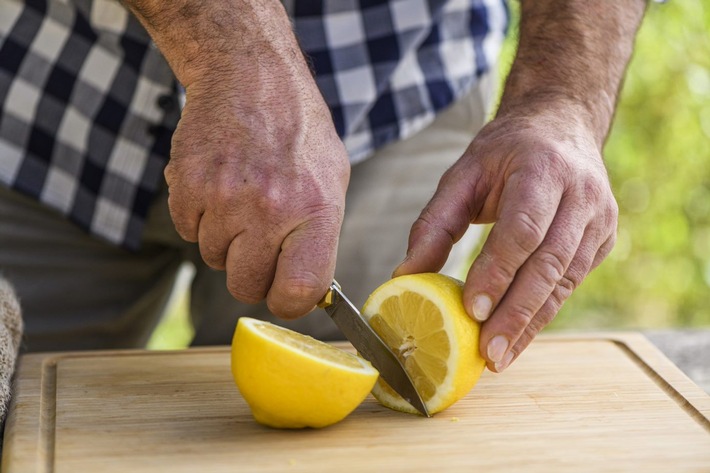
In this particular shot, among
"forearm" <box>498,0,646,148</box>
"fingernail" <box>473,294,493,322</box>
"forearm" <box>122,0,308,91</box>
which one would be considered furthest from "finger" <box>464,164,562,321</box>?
"forearm" <box>122,0,308,91</box>

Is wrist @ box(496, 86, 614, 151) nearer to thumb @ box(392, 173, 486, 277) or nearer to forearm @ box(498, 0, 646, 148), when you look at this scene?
forearm @ box(498, 0, 646, 148)

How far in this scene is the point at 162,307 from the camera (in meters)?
2.09

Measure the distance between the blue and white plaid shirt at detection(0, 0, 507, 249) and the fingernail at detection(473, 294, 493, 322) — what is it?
0.59 m

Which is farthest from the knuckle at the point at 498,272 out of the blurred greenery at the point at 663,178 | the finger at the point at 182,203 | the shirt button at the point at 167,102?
the blurred greenery at the point at 663,178

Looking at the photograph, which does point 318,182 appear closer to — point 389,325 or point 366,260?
point 389,325

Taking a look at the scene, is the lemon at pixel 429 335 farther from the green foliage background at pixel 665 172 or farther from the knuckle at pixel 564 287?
the green foliage background at pixel 665 172

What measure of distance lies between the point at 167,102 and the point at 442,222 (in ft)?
2.13

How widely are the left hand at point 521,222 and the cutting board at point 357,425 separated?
122 millimetres

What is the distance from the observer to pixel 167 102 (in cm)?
170

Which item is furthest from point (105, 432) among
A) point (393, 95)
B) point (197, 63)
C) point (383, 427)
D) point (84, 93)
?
point (393, 95)

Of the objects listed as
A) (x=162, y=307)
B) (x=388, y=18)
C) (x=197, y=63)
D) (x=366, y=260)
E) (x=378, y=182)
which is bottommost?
(x=162, y=307)

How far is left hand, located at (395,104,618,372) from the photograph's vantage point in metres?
1.23

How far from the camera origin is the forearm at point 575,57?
4.79 ft

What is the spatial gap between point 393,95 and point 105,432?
891mm
